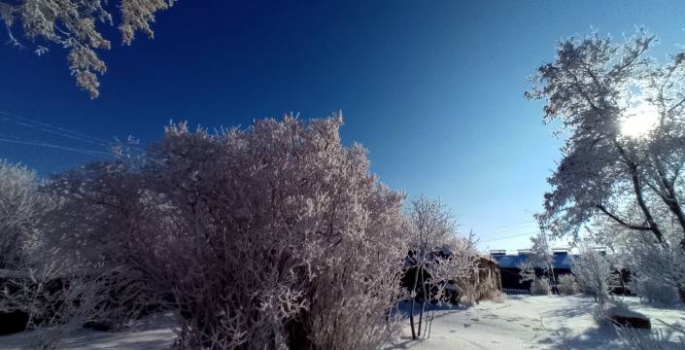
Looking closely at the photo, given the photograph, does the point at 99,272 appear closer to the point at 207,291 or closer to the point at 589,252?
the point at 207,291

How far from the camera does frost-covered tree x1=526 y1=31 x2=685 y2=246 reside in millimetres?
9609

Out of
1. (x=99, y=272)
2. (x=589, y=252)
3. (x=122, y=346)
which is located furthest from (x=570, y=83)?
(x=122, y=346)

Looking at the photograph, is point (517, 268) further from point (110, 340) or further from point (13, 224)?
point (13, 224)

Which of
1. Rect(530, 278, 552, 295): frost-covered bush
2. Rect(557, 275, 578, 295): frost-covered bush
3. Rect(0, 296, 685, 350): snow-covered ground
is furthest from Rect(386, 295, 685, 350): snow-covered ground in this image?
Rect(530, 278, 552, 295): frost-covered bush

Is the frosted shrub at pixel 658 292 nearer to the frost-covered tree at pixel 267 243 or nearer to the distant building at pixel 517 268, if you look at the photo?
the distant building at pixel 517 268

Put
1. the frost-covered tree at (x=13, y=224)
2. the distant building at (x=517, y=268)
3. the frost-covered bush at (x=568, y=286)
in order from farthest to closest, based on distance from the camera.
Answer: the distant building at (x=517, y=268) → the frost-covered bush at (x=568, y=286) → the frost-covered tree at (x=13, y=224)

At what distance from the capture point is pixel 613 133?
9.84 m

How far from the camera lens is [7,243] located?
12398mm

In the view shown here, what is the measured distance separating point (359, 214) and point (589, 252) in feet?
61.1

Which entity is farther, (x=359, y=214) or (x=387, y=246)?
(x=387, y=246)

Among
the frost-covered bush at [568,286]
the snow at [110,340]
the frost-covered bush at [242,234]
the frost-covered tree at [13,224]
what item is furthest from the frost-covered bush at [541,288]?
the frost-covered tree at [13,224]

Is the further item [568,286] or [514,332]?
[568,286]

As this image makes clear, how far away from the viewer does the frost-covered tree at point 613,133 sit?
961 cm

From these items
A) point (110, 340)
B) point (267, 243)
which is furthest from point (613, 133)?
point (110, 340)
